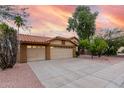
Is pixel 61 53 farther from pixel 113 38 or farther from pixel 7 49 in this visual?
pixel 113 38

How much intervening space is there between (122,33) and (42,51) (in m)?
20.1

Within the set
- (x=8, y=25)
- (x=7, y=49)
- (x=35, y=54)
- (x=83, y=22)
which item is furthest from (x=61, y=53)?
(x=83, y=22)

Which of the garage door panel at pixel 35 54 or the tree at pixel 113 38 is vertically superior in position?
the tree at pixel 113 38

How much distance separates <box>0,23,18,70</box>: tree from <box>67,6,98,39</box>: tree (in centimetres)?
2231

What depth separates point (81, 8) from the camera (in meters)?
34.3

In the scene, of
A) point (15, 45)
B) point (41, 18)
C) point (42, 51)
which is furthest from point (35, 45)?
point (15, 45)

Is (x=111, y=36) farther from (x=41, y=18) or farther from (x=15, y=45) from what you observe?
(x=15, y=45)

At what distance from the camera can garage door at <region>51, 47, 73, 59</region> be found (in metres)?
21.9

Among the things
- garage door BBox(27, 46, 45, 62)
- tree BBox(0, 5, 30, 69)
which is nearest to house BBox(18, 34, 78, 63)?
garage door BBox(27, 46, 45, 62)

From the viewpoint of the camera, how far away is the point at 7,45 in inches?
474

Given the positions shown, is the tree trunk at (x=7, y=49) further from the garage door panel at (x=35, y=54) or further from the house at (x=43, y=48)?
the garage door panel at (x=35, y=54)

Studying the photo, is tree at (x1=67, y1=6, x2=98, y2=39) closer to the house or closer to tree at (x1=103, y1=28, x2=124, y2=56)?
tree at (x1=103, y1=28, x2=124, y2=56)

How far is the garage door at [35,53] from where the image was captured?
1852cm

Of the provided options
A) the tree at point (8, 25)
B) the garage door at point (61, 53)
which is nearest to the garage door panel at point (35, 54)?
the garage door at point (61, 53)
